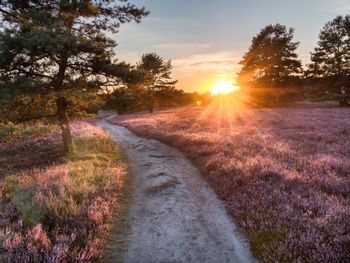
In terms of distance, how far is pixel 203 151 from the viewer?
1500 cm

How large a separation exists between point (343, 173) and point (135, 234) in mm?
6931

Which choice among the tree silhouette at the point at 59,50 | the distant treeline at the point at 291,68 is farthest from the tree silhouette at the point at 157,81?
the tree silhouette at the point at 59,50

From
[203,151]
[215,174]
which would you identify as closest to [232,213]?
[215,174]

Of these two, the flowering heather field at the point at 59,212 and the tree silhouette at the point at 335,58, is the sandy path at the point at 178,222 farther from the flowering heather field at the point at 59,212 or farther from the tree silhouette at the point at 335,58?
the tree silhouette at the point at 335,58

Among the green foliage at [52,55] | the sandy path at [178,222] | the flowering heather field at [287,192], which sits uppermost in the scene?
the green foliage at [52,55]

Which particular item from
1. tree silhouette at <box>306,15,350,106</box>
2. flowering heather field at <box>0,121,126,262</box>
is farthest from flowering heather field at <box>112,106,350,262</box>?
tree silhouette at <box>306,15,350,106</box>

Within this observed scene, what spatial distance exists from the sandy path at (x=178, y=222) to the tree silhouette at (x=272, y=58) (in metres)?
45.8

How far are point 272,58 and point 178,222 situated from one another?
5109 cm

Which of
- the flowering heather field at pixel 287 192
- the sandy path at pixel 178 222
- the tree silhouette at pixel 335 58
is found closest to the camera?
the flowering heather field at pixel 287 192

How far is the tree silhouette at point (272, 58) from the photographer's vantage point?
174 ft

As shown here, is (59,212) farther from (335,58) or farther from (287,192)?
(335,58)

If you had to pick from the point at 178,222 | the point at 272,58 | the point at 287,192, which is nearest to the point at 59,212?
the point at 178,222

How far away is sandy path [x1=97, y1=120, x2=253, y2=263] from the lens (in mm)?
6023

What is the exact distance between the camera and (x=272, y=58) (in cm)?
5316
